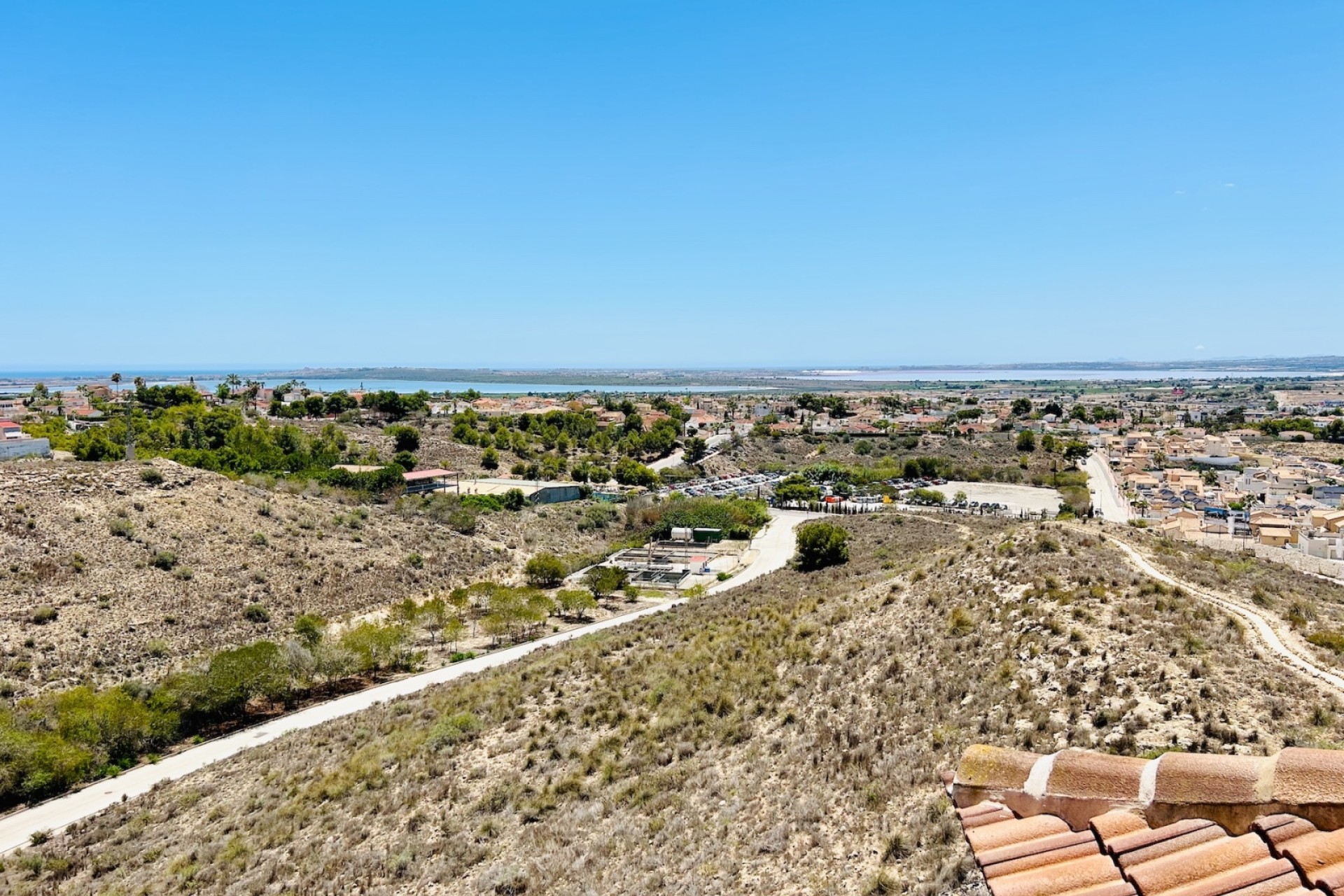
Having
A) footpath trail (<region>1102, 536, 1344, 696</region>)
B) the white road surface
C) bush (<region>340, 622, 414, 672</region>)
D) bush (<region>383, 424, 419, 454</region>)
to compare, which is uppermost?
footpath trail (<region>1102, 536, 1344, 696</region>)

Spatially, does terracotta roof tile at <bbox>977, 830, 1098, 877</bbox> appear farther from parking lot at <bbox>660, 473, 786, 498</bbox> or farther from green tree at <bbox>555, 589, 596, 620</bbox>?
parking lot at <bbox>660, 473, 786, 498</bbox>

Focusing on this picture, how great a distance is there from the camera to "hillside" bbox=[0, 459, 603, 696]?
24.7 m

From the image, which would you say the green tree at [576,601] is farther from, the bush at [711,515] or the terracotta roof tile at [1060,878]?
the terracotta roof tile at [1060,878]

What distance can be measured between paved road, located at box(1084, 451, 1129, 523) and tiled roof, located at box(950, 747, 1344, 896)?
1729 inches

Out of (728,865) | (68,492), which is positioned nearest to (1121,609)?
(728,865)

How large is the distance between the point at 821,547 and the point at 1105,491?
45.1 m

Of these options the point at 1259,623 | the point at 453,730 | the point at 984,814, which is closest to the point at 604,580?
the point at 453,730

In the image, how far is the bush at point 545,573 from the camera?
1486 inches

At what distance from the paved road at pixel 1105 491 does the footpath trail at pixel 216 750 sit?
35.1 m

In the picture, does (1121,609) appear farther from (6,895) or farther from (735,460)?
(735,460)

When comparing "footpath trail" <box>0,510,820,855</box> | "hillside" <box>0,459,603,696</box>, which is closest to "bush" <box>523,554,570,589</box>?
"hillside" <box>0,459,603,696</box>

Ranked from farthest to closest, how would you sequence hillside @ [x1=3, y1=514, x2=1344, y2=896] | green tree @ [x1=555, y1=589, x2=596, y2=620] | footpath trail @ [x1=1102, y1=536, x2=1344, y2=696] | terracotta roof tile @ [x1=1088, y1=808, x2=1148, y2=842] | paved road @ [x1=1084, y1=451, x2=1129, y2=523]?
paved road @ [x1=1084, y1=451, x2=1129, y2=523]
green tree @ [x1=555, y1=589, x2=596, y2=620]
footpath trail @ [x1=1102, y1=536, x2=1344, y2=696]
hillside @ [x1=3, y1=514, x2=1344, y2=896]
terracotta roof tile @ [x1=1088, y1=808, x2=1148, y2=842]

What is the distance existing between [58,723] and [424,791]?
42.9 ft

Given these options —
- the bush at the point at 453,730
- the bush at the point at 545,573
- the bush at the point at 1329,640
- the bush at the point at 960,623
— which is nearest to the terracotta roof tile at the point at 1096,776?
the bush at the point at 1329,640
